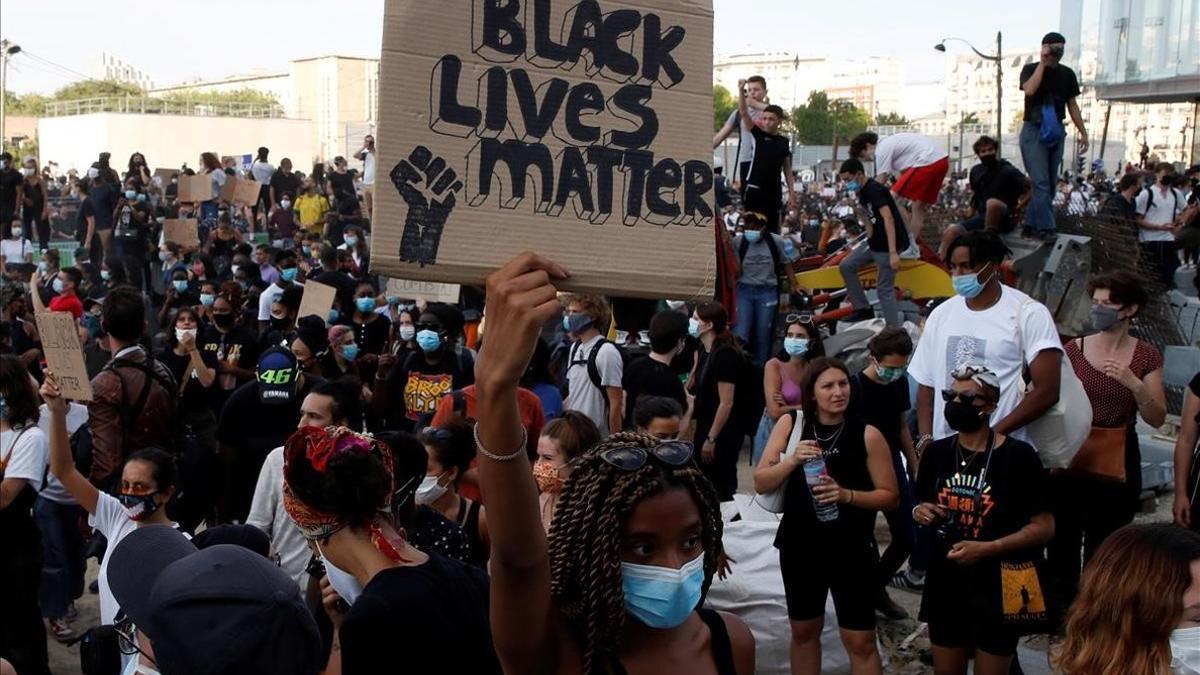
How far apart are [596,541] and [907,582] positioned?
18.9 feet

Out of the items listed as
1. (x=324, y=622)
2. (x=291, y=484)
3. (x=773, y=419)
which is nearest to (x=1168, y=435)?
(x=773, y=419)

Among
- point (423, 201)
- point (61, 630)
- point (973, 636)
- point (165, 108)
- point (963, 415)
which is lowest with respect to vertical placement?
point (61, 630)

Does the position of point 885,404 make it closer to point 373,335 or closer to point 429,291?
point 429,291

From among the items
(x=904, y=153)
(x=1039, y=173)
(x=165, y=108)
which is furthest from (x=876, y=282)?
(x=165, y=108)

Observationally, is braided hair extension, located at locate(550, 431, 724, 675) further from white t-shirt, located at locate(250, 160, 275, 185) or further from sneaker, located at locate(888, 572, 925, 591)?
white t-shirt, located at locate(250, 160, 275, 185)

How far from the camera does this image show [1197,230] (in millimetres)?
17297

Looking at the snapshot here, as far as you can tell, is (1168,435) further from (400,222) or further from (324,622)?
(400,222)

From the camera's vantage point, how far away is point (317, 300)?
9.75 m

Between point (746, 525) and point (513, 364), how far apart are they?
4.80m

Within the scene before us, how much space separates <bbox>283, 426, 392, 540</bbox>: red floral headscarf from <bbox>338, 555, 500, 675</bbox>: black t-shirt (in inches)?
10.7

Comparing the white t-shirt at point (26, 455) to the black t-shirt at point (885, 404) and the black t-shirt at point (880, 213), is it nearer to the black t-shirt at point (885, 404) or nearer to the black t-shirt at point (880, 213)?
the black t-shirt at point (885, 404)

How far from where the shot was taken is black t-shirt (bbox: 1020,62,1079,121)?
11867 millimetres

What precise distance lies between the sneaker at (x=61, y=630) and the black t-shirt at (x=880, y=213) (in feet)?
23.6

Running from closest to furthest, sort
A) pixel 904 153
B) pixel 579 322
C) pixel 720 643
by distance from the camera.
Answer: pixel 720 643
pixel 579 322
pixel 904 153
